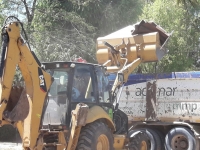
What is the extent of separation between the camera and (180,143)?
13.5 meters

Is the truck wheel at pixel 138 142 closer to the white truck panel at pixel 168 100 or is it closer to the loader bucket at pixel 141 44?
the white truck panel at pixel 168 100

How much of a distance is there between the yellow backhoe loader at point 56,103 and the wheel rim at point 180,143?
8.81 feet

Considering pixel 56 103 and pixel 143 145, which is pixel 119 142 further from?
pixel 56 103

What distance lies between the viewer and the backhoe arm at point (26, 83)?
27.0 feet

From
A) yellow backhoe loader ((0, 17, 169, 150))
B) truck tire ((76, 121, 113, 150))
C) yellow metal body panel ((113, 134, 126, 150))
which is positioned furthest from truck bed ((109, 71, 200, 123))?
truck tire ((76, 121, 113, 150))

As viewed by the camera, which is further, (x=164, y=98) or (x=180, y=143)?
(x=164, y=98)

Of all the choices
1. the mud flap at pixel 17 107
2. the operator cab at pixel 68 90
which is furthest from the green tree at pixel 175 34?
the mud flap at pixel 17 107

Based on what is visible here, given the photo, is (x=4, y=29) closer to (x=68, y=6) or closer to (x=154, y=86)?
(x=154, y=86)

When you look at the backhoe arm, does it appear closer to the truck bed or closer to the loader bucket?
the loader bucket

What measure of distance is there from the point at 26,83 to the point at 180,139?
6.72 meters

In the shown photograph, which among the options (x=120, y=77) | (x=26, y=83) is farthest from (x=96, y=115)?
(x=120, y=77)

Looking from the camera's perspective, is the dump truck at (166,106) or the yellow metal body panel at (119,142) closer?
the yellow metal body panel at (119,142)

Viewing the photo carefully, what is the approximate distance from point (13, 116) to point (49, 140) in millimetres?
1313

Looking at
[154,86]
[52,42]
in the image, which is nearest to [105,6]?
[52,42]
